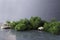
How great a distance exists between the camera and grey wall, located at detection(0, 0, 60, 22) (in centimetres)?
841

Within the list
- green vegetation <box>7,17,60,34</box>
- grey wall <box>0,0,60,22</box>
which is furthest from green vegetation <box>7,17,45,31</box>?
grey wall <box>0,0,60,22</box>

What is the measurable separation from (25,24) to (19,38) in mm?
1548

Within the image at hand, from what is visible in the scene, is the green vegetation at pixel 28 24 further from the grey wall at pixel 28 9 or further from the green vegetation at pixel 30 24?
the grey wall at pixel 28 9

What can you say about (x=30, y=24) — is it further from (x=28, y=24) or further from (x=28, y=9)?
(x=28, y=9)

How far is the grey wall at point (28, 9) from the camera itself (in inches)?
331

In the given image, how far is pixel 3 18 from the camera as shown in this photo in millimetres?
8609

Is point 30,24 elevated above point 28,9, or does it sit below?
below

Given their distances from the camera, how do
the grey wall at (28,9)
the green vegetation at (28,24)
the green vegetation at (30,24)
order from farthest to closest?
the grey wall at (28,9) < the green vegetation at (28,24) < the green vegetation at (30,24)

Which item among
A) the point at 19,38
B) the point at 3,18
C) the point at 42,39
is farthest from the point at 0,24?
the point at 42,39

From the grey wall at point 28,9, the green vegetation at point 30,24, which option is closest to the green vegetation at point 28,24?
the green vegetation at point 30,24

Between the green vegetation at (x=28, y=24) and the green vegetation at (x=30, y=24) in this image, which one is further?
the green vegetation at (x=28, y=24)

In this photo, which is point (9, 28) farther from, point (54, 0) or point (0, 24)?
point (54, 0)

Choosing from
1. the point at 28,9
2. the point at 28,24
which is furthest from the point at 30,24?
the point at 28,9

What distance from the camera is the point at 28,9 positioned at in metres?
8.57
